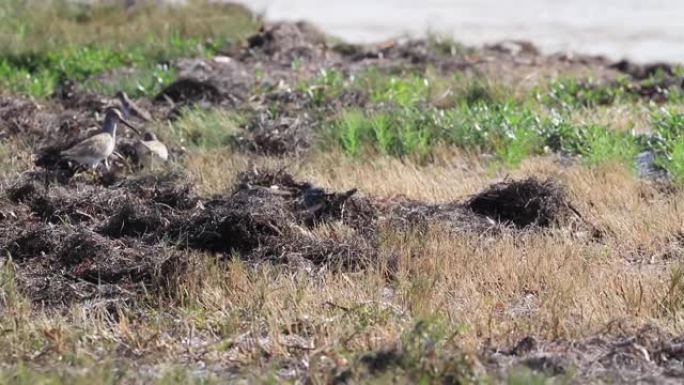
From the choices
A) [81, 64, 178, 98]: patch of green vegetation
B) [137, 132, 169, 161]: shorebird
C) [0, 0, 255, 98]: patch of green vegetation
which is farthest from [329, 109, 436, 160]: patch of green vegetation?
[0, 0, 255, 98]: patch of green vegetation

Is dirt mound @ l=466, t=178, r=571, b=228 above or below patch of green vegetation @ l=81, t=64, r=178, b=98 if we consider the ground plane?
above

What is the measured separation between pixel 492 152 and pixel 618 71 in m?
5.34

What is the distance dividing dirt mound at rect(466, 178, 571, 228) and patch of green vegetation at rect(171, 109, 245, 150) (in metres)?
3.44

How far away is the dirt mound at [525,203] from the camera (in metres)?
10.9

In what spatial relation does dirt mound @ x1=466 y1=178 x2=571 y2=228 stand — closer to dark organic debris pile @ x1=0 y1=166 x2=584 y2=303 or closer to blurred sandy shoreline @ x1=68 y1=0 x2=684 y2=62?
dark organic debris pile @ x1=0 y1=166 x2=584 y2=303

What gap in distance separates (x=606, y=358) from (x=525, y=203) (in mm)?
3407

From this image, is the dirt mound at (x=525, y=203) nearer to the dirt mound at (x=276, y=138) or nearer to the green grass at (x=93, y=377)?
the dirt mound at (x=276, y=138)

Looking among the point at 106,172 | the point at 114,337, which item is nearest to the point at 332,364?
the point at 114,337

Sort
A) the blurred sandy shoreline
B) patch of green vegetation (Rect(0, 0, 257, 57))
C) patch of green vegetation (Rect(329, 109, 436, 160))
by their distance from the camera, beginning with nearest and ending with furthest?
1. patch of green vegetation (Rect(329, 109, 436, 160))
2. patch of green vegetation (Rect(0, 0, 257, 57))
3. the blurred sandy shoreline

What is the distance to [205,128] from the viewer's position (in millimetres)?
14188

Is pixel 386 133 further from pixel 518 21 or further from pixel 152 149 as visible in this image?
pixel 518 21

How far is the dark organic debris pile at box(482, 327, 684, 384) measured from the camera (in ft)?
24.4

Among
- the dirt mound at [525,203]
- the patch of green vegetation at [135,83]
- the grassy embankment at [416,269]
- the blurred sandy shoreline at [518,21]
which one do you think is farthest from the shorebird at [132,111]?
the blurred sandy shoreline at [518,21]

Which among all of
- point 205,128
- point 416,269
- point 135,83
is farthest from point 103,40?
point 416,269
